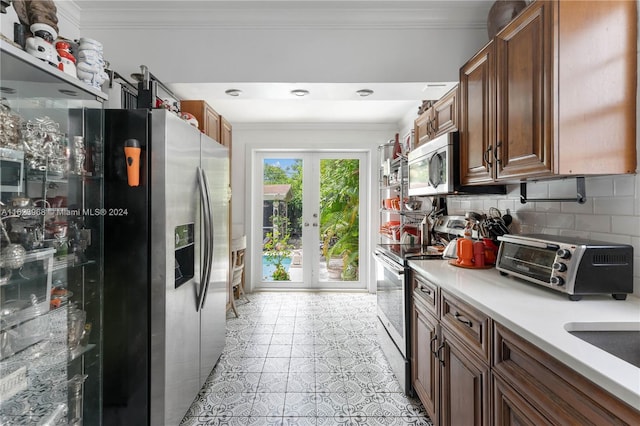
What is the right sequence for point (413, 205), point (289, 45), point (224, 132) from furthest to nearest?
point (224, 132) < point (413, 205) < point (289, 45)

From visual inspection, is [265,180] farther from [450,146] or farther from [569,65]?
[569,65]

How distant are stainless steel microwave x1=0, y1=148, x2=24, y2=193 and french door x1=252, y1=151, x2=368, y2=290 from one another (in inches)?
136

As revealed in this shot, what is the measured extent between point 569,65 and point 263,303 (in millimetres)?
3727

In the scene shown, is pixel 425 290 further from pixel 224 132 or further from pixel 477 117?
pixel 224 132

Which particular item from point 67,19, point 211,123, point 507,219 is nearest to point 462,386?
point 507,219

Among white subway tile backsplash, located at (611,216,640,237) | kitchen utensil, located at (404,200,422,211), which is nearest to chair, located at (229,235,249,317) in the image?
kitchen utensil, located at (404,200,422,211)

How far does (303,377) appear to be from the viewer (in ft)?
7.61

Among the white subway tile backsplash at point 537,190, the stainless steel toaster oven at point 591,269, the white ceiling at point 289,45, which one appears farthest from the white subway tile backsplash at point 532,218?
the white ceiling at point 289,45

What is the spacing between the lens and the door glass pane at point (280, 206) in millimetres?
4602

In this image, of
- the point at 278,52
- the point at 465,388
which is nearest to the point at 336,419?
the point at 465,388

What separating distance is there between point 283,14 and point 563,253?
6.67 ft

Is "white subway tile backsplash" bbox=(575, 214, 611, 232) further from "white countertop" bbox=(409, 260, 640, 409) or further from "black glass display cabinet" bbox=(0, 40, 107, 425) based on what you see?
"black glass display cabinet" bbox=(0, 40, 107, 425)

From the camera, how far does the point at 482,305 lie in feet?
3.84

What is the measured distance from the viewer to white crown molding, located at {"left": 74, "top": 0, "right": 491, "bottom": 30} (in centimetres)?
198
